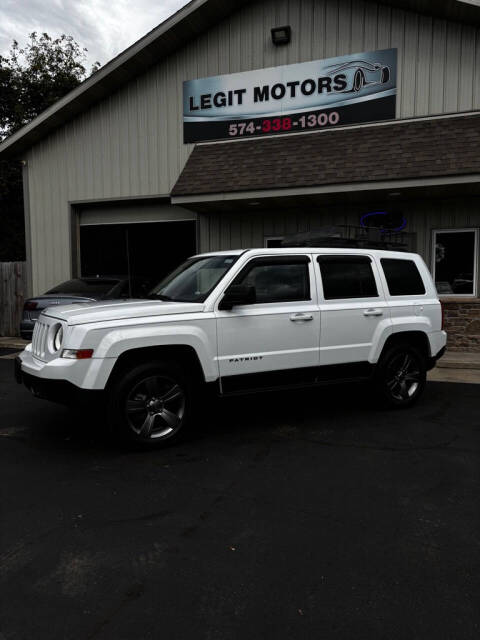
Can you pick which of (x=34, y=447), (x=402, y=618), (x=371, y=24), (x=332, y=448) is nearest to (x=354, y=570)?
(x=402, y=618)

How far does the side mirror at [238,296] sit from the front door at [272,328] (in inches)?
5.4

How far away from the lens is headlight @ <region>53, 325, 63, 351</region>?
477cm

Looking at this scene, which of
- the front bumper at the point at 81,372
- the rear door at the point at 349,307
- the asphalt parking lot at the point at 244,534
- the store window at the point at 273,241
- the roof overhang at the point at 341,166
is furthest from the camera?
the store window at the point at 273,241

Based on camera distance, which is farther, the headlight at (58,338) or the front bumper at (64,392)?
the headlight at (58,338)

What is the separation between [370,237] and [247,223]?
12.2ft

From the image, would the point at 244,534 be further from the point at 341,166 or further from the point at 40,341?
the point at 341,166

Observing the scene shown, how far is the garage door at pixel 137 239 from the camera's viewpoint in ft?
42.8

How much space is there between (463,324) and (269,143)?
5.77 metres

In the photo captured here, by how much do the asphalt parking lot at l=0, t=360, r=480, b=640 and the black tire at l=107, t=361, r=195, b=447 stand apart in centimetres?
20

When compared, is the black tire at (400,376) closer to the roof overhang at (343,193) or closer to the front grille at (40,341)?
the front grille at (40,341)

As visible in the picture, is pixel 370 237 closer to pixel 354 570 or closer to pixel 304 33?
pixel 304 33

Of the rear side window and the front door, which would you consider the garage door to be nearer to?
the rear side window

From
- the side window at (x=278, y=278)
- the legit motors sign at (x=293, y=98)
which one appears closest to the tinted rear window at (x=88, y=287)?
the legit motors sign at (x=293, y=98)

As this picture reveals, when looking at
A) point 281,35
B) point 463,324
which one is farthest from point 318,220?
point 281,35
